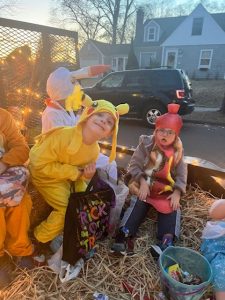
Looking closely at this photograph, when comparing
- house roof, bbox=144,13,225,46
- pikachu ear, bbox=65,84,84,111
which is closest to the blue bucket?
pikachu ear, bbox=65,84,84,111

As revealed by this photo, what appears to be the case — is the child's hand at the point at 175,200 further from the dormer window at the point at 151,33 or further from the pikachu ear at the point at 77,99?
the dormer window at the point at 151,33

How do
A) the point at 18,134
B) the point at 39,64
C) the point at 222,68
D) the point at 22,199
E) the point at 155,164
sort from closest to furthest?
the point at 22,199, the point at 18,134, the point at 155,164, the point at 39,64, the point at 222,68

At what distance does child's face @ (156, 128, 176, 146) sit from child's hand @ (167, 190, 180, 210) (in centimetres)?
47

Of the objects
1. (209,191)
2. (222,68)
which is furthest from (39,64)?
(222,68)

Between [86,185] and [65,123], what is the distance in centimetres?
77

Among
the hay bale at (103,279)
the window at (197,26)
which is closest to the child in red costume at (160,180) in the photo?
the hay bale at (103,279)

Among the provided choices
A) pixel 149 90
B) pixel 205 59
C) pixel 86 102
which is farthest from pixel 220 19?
pixel 86 102

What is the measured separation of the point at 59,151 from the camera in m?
2.06

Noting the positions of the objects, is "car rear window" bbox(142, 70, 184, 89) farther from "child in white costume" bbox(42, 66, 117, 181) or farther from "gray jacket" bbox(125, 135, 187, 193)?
"child in white costume" bbox(42, 66, 117, 181)

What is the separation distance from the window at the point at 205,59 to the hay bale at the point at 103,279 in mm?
25985

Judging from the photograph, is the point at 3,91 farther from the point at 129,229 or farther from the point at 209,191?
the point at 209,191

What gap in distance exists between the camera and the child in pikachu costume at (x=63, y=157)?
2049mm

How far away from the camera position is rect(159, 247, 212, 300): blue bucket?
1.71m

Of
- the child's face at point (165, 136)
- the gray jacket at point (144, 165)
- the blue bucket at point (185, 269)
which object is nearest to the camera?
the blue bucket at point (185, 269)
